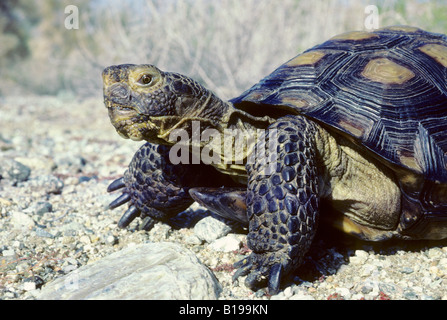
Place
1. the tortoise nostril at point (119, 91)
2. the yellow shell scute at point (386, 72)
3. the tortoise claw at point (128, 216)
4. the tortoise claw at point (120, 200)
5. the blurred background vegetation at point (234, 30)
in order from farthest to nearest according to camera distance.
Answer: the blurred background vegetation at point (234, 30)
the tortoise claw at point (120, 200)
the tortoise claw at point (128, 216)
the yellow shell scute at point (386, 72)
the tortoise nostril at point (119, 91)

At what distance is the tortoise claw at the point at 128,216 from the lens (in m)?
3.18

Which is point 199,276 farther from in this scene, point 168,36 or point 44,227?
point 168,36

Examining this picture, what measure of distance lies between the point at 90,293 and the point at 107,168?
275 cm

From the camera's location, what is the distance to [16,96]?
12.6m

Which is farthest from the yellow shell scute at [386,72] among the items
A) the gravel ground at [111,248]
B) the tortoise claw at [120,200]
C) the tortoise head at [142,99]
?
the tortoise claw at [120,200]

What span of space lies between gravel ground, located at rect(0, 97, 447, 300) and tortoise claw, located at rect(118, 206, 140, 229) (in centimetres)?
5

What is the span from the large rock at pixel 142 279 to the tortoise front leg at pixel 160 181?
62cm

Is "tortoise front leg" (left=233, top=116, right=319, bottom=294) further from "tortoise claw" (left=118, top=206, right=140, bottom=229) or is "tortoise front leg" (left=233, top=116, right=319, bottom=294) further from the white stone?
"tortoise claw" (left=118, top=206, right=140, bottom=229)

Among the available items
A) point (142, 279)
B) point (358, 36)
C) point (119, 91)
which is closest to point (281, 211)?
point (142, 279)

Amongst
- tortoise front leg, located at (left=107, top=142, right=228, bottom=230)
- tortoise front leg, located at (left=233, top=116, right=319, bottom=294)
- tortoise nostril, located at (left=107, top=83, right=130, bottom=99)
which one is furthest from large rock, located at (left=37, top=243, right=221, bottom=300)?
tortoise nostril, located at (left=107, top=83, right=130, bottom=99)

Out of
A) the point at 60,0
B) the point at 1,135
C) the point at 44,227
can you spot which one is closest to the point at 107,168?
the point at 44,227

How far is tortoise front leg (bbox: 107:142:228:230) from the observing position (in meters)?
2.93

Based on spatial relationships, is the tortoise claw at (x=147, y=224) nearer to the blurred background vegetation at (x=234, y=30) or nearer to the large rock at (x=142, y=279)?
the large rock at (x=142, y=279)

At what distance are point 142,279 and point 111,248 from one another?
831 mm
